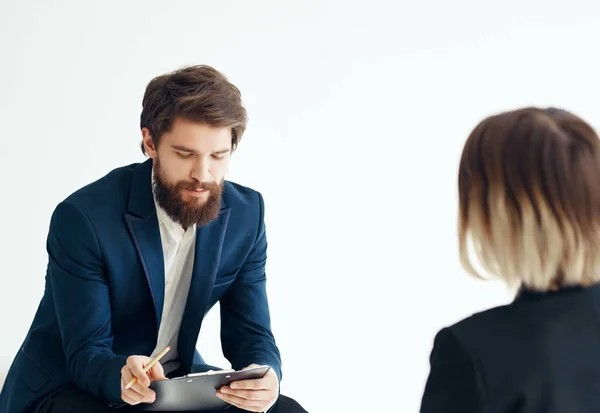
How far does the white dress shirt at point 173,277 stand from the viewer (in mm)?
2664

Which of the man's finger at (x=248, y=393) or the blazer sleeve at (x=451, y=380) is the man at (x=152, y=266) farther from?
the blazer sleeve at (x=451, y=380)

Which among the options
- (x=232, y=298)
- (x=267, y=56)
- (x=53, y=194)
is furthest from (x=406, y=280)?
(x=232, y=298)

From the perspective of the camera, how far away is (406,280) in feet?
15.4

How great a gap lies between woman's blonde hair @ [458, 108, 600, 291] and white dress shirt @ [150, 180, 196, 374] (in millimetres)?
1205

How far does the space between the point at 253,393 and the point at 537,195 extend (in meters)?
1.08

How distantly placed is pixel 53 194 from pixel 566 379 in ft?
10.7

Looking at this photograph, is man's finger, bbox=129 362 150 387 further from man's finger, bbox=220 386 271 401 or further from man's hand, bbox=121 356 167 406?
man's finger, bbox=220 386 271 401

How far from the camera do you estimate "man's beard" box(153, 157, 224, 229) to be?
8.41ft

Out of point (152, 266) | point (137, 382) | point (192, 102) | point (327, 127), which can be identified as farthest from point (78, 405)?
point (327, 127)

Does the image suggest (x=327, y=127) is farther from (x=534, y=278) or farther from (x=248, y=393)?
(x=534, y=278)

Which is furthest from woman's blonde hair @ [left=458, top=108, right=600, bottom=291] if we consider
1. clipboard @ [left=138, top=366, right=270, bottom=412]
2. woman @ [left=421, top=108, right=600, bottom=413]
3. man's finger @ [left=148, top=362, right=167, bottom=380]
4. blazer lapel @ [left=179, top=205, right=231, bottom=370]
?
blazer lapel @ [left=179, top=205, right=231, bottom=370]

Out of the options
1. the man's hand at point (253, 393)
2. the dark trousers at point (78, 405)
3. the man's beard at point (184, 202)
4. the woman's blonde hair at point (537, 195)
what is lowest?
the dark trousers at point (78, 405)

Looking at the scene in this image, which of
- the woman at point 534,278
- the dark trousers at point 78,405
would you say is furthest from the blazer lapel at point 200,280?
the woman at point 534,278

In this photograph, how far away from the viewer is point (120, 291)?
256 centimetres
